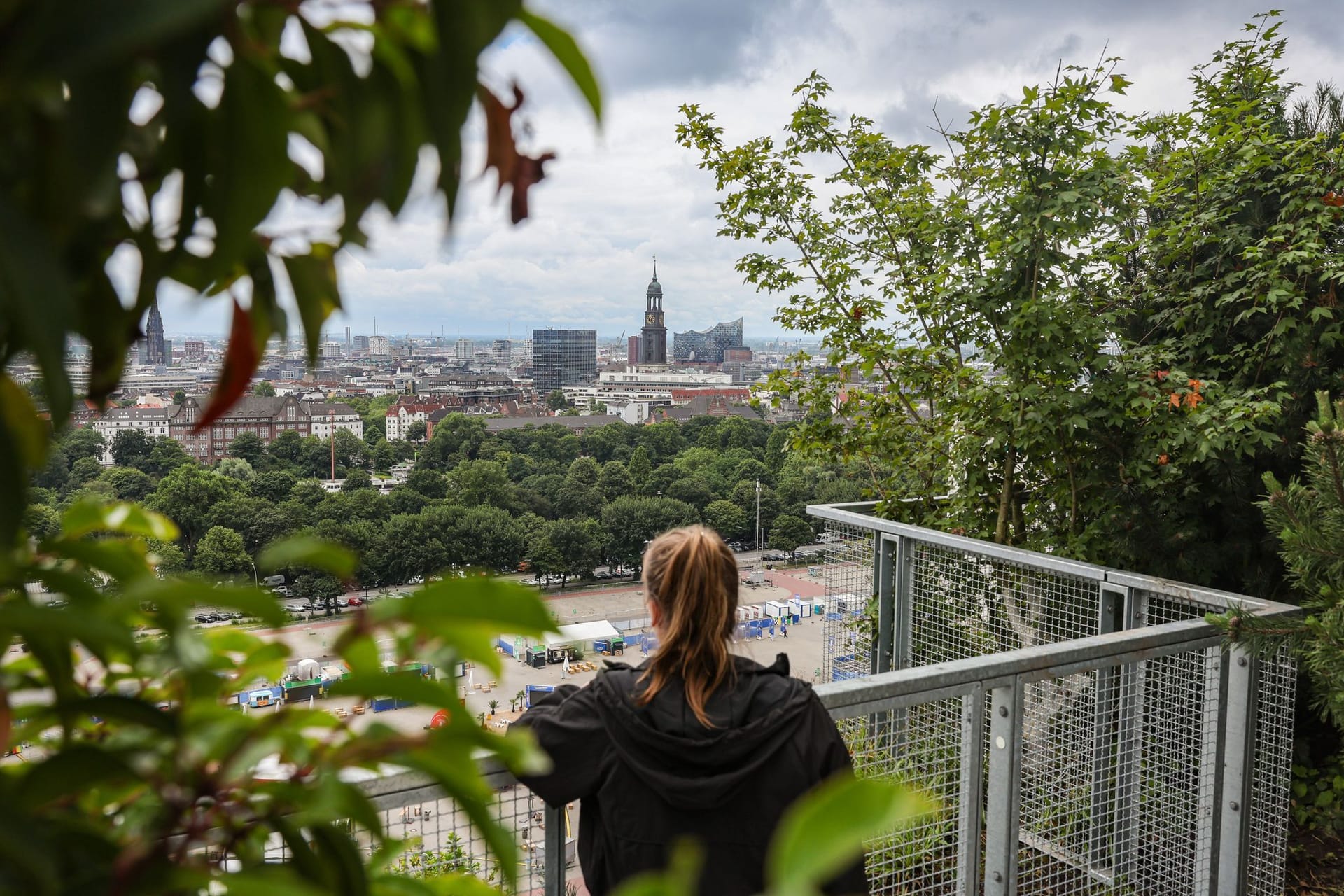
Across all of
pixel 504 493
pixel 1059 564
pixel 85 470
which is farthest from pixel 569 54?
pixel 504 493

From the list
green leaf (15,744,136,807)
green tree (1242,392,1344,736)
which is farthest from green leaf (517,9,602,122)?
green tree (1242,392,1344,736)

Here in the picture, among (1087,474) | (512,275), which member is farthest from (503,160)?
(512,275)

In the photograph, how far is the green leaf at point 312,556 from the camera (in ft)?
1.14

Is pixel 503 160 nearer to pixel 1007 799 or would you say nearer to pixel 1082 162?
pixel 1007 799

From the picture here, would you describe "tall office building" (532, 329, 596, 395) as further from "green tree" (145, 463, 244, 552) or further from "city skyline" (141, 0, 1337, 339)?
"green tree" (145, 463, 244, 552)

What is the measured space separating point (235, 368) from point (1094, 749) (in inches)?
90.7

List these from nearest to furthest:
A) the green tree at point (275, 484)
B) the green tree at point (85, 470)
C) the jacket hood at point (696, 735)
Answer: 1. the jacket hood at point (696, 735)
2. the green tree at point (85, 470)
3. the green tree at point (275, 484)

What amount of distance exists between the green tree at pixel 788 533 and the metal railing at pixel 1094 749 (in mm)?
26336

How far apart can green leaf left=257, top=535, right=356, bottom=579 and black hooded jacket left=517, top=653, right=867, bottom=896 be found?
110 cm

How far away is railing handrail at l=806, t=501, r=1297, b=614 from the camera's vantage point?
2.49 metres

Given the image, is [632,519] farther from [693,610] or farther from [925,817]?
[693,610]

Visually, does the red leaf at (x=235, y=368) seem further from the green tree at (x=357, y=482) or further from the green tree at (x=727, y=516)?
the green tree at (x=357, y=482)

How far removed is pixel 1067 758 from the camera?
2.66m

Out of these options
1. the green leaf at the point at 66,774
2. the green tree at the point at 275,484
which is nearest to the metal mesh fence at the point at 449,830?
the green leaf at the point at 66,774
